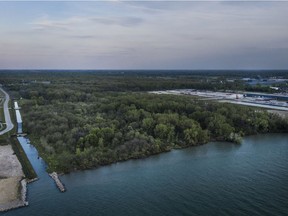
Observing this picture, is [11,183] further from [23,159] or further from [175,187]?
[175,187]

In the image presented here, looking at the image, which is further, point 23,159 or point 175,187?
point 23,159

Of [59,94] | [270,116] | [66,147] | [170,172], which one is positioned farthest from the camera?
[59,94]

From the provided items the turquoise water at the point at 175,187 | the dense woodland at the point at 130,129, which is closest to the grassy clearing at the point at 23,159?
the turquoise water at the point at 175,187

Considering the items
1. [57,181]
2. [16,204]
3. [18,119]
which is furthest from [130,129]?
[18,119]

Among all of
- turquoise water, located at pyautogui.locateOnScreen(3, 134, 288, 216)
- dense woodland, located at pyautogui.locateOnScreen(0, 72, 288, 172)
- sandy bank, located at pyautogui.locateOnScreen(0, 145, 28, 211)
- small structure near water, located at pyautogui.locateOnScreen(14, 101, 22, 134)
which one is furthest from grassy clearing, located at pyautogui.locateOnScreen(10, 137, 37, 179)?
small structure near water, located at pyautogui.locateOnScreen(14, 101, 22, 134)

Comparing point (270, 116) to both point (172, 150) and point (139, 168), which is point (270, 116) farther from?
point (139, 168)

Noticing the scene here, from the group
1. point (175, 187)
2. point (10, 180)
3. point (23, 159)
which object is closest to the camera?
point (175, 187)

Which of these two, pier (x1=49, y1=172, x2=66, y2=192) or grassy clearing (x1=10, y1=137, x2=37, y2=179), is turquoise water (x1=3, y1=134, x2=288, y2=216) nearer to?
pier (x1=49, y1=172, x2=66, y2=192)

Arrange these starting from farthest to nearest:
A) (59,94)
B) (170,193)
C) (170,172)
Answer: (59,94) < (170,172) < (170,193)

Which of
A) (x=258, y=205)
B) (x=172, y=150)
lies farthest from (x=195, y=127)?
(x=258, y=205)
